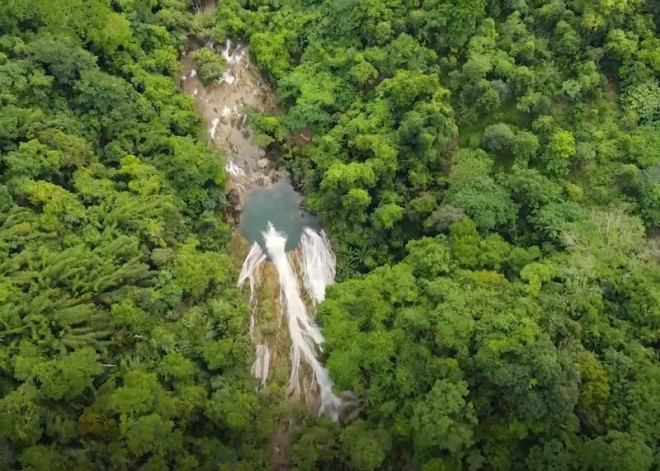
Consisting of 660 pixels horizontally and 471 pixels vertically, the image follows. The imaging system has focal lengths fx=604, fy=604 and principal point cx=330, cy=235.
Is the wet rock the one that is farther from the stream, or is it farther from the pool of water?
the pool of water

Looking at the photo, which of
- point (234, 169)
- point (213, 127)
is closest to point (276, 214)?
point (234, 169)

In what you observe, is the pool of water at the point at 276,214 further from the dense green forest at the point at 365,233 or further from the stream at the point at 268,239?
the dense green forest at the point at 365,233

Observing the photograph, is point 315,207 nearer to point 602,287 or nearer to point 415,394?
point 415,394

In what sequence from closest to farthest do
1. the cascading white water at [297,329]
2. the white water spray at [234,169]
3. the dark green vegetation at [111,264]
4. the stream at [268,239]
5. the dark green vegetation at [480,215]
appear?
the dark green vegetation at [111,264]
the dark green vegetation at [480,215]
the cascading white water at [297,329]
the stream at [268,239]
the white water spray at [234,169]

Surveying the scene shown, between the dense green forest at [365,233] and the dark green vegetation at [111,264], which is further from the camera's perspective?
the dense green forest at [365,233]

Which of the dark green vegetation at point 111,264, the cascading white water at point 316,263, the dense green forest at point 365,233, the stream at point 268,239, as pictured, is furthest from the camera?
the cascading white water at point 316,263

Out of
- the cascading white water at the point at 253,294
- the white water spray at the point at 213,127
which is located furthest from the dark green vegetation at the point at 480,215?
the cascading white water at the point at 253,294

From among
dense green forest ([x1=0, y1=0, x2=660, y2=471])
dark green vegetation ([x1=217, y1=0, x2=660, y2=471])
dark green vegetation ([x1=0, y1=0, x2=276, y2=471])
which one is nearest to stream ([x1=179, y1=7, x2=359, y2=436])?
dense green forest ([x1=0, y1=0, x2=660, y2=471])

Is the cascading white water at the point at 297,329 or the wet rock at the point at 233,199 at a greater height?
the wet rock at the point at 233,199
